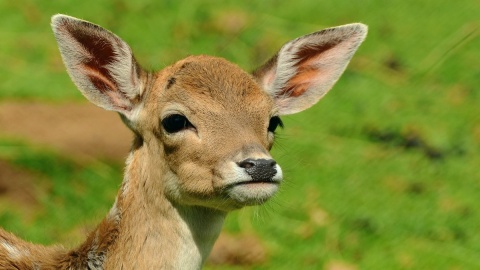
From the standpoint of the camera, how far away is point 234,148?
17.5 feet

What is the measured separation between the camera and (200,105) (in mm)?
5594

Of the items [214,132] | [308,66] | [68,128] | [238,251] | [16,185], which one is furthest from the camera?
[68,128]

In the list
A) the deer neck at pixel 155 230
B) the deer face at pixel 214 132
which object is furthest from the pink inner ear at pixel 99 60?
the deer neck at pixel 155 230

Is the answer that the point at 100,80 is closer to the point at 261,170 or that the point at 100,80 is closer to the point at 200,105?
the point at 200,105

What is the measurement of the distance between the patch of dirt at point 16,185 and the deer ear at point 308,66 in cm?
292

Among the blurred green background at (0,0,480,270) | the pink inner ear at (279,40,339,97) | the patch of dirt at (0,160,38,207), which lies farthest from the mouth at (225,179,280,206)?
the patch of dirt at (0,160,38,207)

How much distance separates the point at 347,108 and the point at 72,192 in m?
2.71

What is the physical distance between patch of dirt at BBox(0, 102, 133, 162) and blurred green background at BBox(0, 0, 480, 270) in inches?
3.5

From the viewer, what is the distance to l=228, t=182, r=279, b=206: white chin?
5.21m

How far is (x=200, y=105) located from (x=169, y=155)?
0.31m

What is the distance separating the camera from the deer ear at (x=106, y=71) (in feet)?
19.2

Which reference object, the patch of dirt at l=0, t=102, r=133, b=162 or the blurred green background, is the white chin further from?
the patch of dirt at l=0, t=102, r=133, b=162

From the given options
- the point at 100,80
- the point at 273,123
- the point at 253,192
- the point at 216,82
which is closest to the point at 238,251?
the point at 273,123

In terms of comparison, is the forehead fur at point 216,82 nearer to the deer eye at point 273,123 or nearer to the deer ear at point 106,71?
the deer eye at point 273,123
